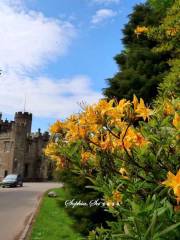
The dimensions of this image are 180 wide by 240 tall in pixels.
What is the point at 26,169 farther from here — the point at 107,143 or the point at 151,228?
the point at 151,228

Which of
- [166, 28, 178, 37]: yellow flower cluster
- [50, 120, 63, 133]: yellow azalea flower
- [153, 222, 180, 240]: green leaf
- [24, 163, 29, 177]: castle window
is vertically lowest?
[153, 222, 180, 240]: green leaf

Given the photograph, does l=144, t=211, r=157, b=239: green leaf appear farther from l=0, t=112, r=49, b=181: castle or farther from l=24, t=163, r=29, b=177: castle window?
l=24, t=163, r=29, b=177: castle window

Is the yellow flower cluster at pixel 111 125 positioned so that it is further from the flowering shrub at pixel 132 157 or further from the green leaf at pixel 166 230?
the green leaf at pixel 166 230

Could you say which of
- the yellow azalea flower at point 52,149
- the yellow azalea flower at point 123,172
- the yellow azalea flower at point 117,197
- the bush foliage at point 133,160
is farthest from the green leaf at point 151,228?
the yellow azalea flower at point 52,149

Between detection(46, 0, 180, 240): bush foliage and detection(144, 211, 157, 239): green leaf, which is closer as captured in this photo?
detection(144, 211, 157, 239): green leaf

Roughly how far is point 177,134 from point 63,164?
4.37 ft

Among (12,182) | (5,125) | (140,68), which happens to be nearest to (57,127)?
(140,68)

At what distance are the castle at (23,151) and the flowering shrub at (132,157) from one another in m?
72.0

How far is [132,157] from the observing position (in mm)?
2318

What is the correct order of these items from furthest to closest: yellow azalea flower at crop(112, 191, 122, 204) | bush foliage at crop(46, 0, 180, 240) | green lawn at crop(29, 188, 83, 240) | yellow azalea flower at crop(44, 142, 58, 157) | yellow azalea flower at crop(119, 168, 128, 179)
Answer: green lawn at crop(29, 188, 83, 240), yellow azalea flower at crop(44, 142, 58, 157), yellow azalea flower at crop(119, 168, 128, 179), yellow azalea flower at crop(112, 191, 122, 204), bush foliage at crop(46, 0, 180, 240)

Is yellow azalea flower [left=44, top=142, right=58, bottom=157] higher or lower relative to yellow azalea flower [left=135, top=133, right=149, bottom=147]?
higher

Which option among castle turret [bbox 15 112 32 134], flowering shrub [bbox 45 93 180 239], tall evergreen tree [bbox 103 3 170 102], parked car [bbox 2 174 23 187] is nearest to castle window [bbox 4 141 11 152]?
castle turret [bbox 15 112 32 134]

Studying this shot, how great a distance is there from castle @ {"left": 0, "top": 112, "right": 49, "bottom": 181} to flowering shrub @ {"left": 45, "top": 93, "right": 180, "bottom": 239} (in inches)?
2833

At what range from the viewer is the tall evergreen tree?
1012 cm
